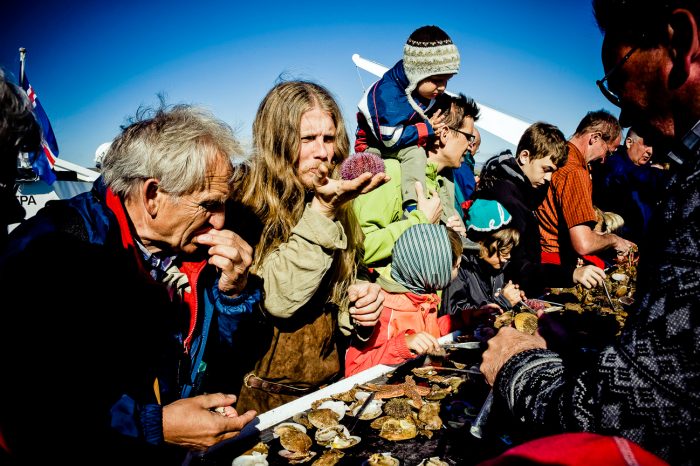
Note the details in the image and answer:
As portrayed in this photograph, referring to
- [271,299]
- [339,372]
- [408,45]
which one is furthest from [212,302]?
[408,45]

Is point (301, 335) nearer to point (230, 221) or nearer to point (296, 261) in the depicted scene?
point (296, 261)

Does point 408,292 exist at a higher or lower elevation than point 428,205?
lower

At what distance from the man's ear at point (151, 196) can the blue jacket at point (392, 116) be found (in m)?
2.27

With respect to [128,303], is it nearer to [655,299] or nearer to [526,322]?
[655,299]

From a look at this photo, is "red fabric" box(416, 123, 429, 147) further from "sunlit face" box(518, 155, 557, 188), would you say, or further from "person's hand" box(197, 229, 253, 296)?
"person's hand" box(197, 229, 253, 296)

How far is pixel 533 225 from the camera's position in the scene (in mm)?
3748

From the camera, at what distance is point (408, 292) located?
259cm

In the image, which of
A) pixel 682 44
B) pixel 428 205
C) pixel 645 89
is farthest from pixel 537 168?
pixel 682 44

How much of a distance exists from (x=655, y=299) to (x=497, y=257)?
9.27 feet

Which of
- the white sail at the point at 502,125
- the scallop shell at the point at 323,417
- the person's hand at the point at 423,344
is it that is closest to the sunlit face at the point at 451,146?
the person's hand at the point at 423,344

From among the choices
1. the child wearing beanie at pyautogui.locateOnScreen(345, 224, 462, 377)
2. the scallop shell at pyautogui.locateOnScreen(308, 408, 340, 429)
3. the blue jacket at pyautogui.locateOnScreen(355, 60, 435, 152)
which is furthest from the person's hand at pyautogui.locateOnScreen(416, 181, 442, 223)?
the scallop shell at pyautogui.locateOnScreen(308, 408, 340, 429)

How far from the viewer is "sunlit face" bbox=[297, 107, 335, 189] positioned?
2445 mm

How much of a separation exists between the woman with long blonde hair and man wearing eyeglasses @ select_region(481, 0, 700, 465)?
1085mm

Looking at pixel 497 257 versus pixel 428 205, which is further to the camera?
pixel 497 257
